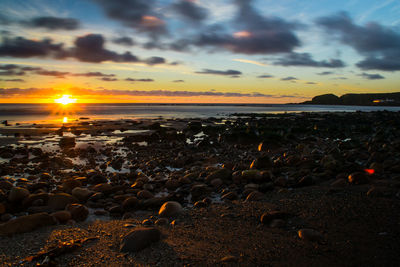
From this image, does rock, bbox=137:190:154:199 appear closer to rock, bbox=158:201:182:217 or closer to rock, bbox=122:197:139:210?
rock, bbox=122:197:139:210

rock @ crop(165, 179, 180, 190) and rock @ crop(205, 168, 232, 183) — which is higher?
rock @ crop(205, 168, 232, 183)

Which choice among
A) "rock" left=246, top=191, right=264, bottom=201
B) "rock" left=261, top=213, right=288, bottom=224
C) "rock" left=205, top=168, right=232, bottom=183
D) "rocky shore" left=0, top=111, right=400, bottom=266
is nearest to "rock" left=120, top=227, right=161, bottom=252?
"rocky shore" left=0, top=111, right=400, bottom=266

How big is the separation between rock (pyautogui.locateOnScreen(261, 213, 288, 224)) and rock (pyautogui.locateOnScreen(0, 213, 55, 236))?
4175 millimetres

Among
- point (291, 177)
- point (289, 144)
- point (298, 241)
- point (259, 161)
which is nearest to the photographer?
point (298, 241)

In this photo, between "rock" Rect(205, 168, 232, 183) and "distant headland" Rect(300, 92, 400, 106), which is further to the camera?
"distant headland" Rect(300, 92, 400, 106)

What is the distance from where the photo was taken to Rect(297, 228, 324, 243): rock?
3.85 metres

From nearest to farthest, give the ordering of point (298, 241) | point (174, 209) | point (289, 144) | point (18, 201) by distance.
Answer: point (298, 241) → point (174, 209) → point (18, 201) → point (289, 144)

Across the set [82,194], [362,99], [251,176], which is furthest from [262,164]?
[362,99]

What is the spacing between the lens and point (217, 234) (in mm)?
4359

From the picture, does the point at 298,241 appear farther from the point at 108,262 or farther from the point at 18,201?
the point at 18,201

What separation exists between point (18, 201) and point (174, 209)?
161 inches

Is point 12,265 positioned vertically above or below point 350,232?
below

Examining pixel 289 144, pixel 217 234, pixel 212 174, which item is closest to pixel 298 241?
pixel 217 234

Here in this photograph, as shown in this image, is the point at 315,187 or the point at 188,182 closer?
the point at 315,187
